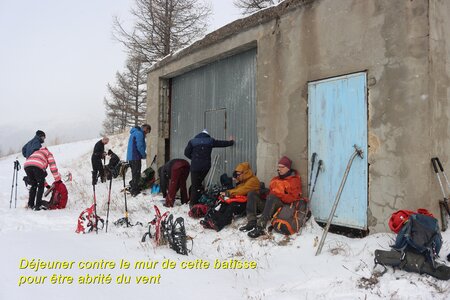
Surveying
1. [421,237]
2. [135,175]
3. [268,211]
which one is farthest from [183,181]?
[421,237]

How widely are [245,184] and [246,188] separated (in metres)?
0.08

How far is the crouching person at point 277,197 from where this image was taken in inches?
216

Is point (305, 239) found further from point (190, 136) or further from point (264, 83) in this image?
point (190, 136)

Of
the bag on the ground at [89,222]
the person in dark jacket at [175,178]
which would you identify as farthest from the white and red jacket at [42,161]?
the person in dark jacket at [175,178]

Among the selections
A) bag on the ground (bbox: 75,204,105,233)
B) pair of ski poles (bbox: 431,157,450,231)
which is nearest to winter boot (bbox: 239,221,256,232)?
bag on the ground (bbox: 75,204,105,233)

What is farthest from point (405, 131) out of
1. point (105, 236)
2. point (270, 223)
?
point (105, 236)

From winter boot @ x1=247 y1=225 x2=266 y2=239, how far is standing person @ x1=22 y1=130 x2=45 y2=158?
5576mm

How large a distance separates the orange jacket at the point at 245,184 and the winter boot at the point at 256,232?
36.5 inches

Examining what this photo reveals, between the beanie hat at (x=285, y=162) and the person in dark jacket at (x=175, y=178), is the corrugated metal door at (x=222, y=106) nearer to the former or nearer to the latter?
the person in dark jacket at (x=175, y=178)

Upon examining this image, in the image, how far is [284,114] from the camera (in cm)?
623

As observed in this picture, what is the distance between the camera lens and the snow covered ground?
11.2ft

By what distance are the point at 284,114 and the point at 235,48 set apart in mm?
2116

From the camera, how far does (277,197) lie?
5.60 m

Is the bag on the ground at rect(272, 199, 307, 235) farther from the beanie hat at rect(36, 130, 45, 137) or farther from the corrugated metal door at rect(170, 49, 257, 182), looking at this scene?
the beanie hat at rect(36, 130, 45, 137)
